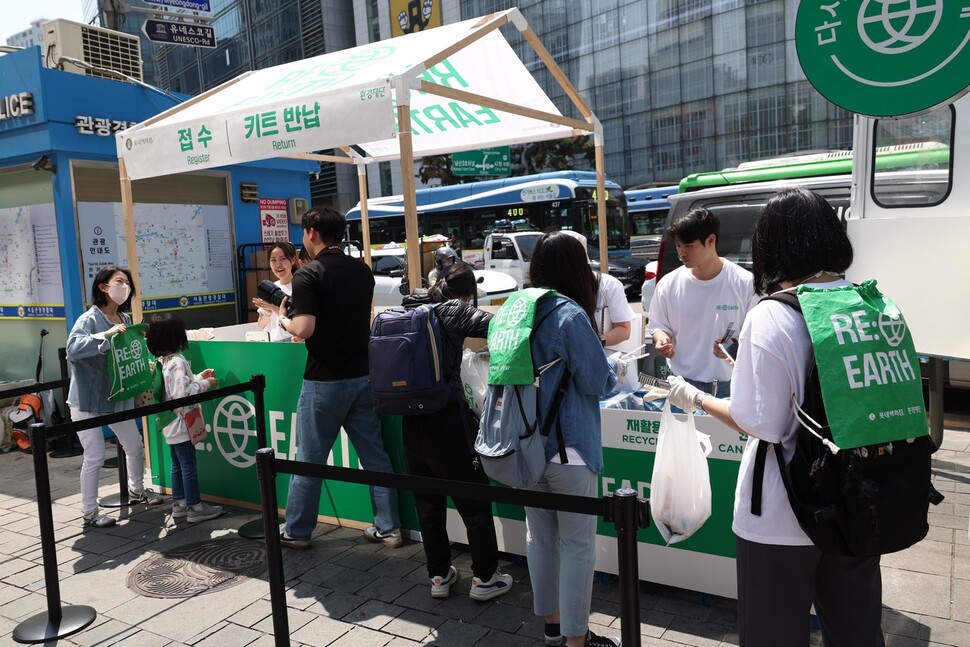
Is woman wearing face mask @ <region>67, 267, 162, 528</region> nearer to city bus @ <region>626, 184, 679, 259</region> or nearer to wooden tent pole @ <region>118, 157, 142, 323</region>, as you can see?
wooden tent pole @ <region>118, 157, 142, 323</region>

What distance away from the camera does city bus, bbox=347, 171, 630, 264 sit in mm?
20281

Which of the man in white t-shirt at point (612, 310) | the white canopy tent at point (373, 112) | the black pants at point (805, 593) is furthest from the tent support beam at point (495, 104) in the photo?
the black pants at point (805, 593)

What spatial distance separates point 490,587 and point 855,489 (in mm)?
2245

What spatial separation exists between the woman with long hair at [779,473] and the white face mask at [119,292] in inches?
174

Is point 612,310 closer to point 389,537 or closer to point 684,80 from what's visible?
point 389,537

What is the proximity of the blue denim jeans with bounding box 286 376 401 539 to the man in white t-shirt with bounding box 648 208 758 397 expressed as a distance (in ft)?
5.63

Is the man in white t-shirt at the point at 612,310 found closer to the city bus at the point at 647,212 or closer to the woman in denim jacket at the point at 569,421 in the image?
the woman in denim jacket at the point at 569,421

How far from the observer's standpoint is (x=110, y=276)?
5.11 m

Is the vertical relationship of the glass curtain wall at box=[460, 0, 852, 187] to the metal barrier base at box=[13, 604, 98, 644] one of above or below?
above

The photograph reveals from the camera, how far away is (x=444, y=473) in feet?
11.8

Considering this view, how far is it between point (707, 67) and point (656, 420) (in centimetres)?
4370

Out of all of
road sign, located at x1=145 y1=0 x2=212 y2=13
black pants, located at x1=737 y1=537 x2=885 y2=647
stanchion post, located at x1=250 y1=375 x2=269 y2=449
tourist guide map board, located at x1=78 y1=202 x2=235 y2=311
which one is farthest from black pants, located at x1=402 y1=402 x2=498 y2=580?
road sign, located at x1=145 y1=0 x2=212 y2=13

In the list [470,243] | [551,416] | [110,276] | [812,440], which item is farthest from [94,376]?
[470,243]

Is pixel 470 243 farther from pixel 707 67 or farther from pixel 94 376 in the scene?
pixel 707 67
